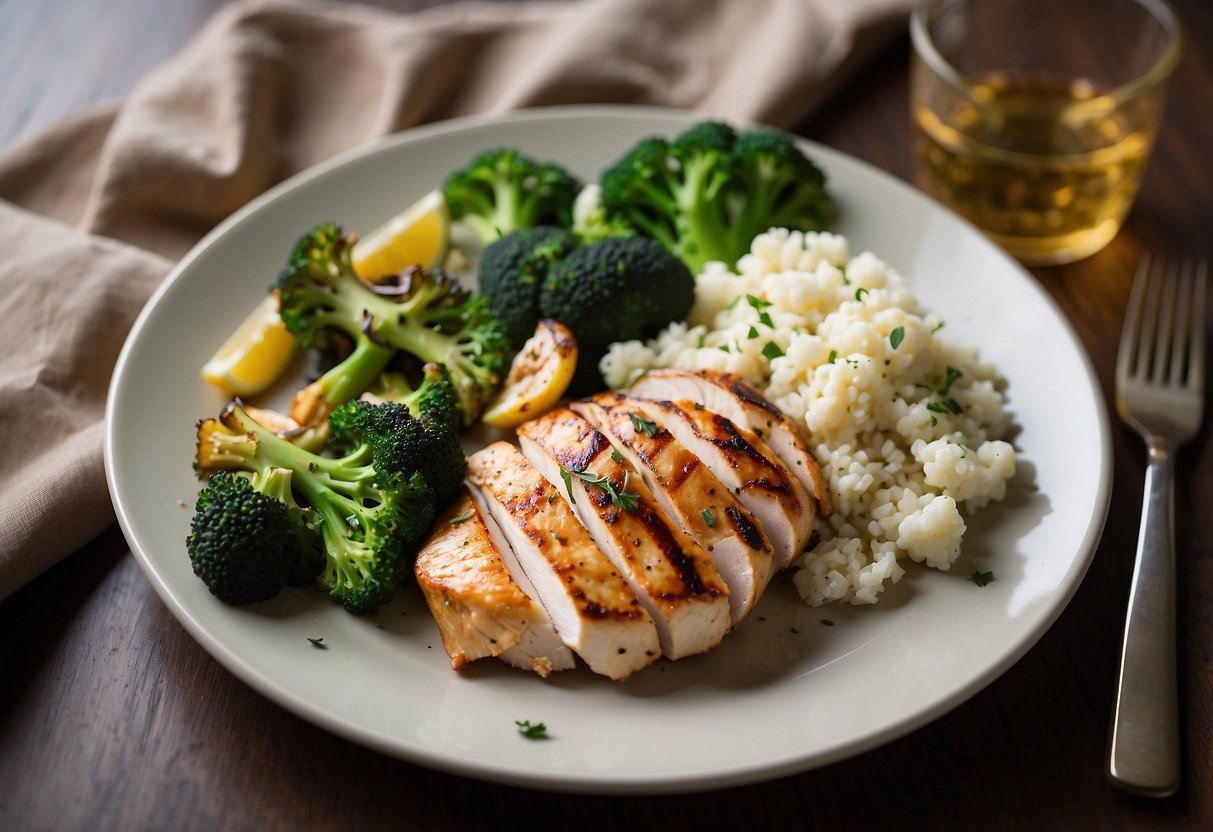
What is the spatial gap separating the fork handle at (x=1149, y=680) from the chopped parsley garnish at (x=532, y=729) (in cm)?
140

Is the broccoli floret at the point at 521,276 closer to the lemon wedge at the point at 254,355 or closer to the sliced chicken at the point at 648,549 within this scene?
the lemon wedge at the point at 254,355

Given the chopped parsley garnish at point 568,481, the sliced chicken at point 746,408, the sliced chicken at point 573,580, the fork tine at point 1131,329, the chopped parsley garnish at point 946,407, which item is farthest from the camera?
the fork tine at point 1131,329

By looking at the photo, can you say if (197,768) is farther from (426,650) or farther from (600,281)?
(600,281)

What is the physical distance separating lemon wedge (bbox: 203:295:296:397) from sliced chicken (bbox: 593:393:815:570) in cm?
130

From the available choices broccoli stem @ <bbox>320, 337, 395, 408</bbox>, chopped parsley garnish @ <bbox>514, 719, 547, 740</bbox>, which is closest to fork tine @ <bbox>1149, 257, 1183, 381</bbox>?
chopped parsley garnish @ <bbox>514, 719, 547, 740</bbox>

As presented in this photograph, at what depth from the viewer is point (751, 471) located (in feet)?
9.83

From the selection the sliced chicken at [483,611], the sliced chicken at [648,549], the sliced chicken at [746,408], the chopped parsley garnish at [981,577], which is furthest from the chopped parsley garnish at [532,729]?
the chopped parsley garnish at [981,577]

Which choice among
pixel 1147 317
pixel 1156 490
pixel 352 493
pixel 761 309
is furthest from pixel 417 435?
pixel 1147 317

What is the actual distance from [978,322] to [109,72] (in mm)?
4116

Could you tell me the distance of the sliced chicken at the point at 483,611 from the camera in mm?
2727

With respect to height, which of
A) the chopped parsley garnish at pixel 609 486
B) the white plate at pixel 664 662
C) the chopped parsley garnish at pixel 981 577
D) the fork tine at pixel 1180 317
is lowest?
the fork tine at pixel 1180 317

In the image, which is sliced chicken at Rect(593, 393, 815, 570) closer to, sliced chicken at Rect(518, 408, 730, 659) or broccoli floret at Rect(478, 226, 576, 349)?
sliced chicken at Rect(518, 408, 730, 659)

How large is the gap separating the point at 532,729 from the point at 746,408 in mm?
1113

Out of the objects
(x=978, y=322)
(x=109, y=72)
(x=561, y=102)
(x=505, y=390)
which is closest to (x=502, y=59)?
(x=561, y=102)
